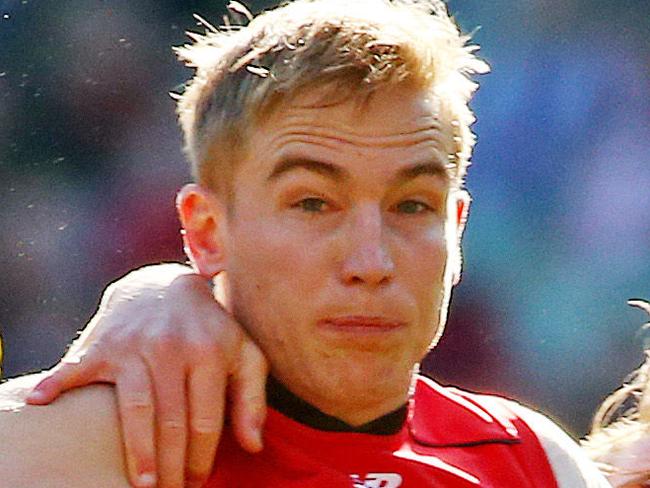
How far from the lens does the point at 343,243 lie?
1.60 m

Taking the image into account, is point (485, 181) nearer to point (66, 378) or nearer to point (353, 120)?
point (353, 120)

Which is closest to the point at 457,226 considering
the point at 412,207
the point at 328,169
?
the point at 412,207

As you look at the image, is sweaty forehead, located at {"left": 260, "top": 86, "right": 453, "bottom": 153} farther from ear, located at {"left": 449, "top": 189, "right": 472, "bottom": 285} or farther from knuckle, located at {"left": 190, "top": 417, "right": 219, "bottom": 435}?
knuckle, located at {"left": 190, "top": 417, "right": 219, "bottom": 435}

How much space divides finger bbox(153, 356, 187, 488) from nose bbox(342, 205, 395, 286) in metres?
0.23

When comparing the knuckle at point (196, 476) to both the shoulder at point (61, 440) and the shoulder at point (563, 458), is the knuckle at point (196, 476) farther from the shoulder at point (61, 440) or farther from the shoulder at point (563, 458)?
the shoulder at point (563, 458)

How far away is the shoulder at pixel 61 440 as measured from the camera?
1422 millimetres

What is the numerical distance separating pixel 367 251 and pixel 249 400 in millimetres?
224

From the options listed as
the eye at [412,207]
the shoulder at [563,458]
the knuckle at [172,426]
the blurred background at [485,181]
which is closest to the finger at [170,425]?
the knuckle at [172,426]

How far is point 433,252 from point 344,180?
145 millimetres

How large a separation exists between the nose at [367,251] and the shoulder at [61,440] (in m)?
0.32

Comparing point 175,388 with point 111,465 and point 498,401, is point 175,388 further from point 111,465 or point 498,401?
point 498,401

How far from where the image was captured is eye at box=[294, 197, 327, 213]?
1.63 m

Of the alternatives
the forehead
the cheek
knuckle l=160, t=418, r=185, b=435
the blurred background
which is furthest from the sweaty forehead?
the blurred background

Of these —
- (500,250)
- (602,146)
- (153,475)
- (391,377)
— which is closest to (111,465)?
(153,475)
